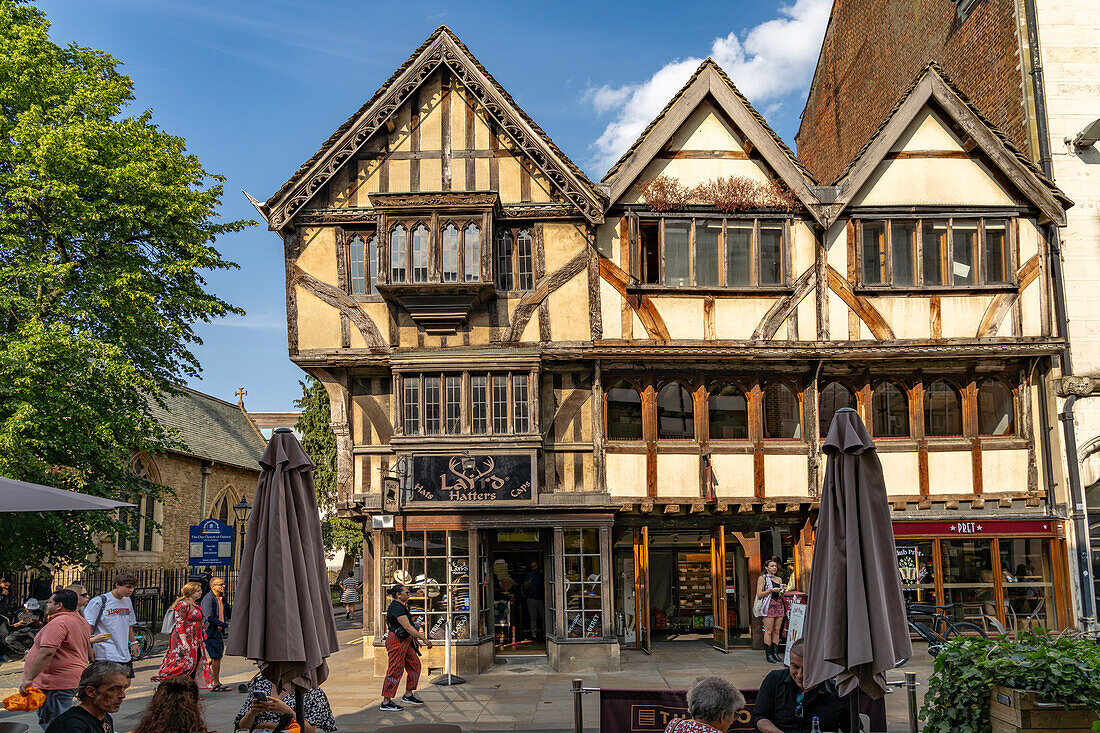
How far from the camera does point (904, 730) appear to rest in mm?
10812

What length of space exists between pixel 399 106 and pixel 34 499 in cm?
1060

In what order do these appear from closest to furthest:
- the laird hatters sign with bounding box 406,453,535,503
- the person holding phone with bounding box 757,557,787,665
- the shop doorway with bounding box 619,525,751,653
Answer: the person holding phone with bounding box 757,557,787,665 → the laird hatters sign with bounding box 406,453,535,503 → the shop doorway with bounding box 619,525,751,653

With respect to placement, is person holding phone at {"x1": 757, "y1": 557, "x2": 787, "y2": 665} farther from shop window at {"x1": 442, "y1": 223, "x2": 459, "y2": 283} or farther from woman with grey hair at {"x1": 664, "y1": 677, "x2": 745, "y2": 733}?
woman with grey hair at {"x1": 664, "y1": 677, "x2": 745, "y2": 733}

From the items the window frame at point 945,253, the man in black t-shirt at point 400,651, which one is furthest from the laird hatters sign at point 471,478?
the window frame at point 945,253

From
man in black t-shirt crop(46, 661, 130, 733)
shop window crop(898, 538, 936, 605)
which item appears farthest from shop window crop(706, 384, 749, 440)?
man in black t-shirt crop(46, 661, 130, 733)

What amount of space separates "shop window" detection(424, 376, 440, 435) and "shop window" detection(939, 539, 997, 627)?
1061cm

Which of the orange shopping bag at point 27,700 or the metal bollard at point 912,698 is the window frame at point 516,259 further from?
the orange shopping bag at point 27,700

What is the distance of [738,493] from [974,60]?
1230cm

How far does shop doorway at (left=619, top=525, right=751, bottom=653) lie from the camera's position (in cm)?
1852

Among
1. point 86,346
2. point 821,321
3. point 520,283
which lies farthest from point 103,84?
point 821,321

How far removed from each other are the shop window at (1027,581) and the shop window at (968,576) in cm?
30

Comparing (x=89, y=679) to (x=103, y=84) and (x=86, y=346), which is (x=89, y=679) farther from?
(x=103, y=84)

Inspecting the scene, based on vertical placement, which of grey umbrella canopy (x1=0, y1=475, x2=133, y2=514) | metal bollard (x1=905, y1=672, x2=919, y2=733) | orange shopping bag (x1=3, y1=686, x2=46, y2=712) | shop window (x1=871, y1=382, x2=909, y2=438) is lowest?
metal bollard (x1=905, y1=672, x2=919, y2=733)

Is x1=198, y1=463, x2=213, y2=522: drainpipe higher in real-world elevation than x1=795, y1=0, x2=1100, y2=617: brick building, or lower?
lower
